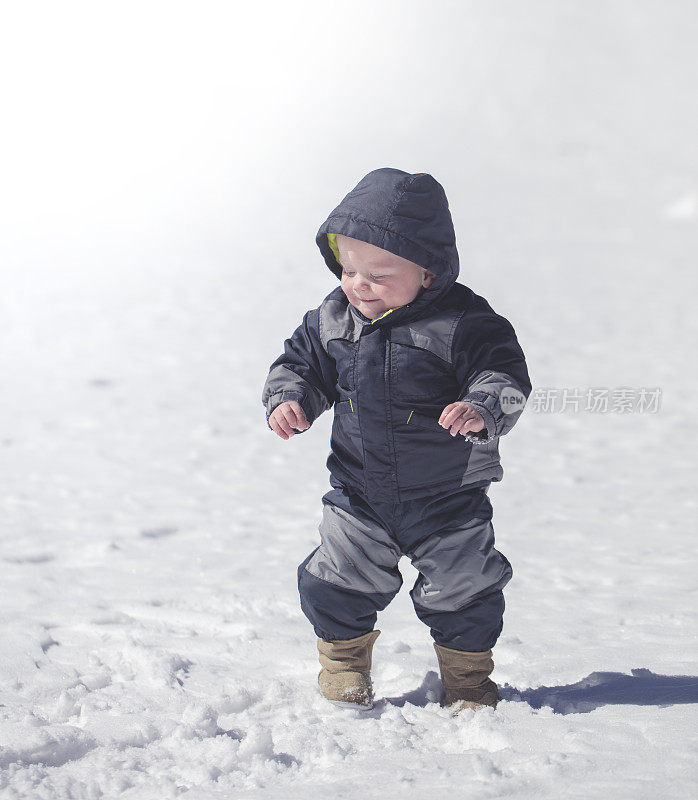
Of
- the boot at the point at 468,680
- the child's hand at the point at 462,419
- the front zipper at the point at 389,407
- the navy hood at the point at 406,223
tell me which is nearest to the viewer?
the child's hand at the point at 462,419

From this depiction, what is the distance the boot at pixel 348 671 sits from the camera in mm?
2432

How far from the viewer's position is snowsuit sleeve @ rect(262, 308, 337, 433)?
2.42m

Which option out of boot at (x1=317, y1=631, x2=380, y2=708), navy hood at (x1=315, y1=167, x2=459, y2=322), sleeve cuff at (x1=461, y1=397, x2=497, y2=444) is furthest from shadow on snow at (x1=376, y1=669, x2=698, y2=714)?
navy hood at (x1=315, y1=167, x2=459, y2=322)

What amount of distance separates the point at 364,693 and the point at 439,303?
3.66 feet

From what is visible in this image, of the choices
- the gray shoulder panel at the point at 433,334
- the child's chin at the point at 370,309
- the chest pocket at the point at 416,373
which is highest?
the child's chin at the point at 370,309

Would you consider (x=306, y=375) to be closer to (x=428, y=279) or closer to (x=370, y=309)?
(x=370, y=309)

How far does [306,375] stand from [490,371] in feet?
1.78

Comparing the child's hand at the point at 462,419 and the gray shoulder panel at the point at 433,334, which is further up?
the gray shoulder panel at the point at 433,334

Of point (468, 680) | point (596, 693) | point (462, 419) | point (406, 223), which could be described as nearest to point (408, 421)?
point (462, 419)

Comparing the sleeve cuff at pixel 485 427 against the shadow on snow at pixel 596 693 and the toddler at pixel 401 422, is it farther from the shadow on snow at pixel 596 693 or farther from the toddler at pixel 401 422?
the shadow on snow at pixel 596 693

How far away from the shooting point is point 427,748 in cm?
216

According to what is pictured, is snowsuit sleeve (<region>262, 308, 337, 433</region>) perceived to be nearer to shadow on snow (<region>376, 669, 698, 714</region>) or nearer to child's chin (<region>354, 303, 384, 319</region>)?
child's chin (<region>354, 303, 384, 319</region>)

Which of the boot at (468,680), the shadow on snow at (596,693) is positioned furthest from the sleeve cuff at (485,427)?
the shadow on snow at (596,693)

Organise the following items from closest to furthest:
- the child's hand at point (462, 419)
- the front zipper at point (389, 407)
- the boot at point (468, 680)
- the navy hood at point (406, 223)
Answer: the child's hand at point (462, 419) → the navy hood at point (406, 223) → the front zipper at point (389, 407) → the boot at point (468, 680)
